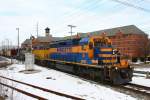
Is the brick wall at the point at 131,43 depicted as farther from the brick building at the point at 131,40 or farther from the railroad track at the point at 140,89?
the railroad track at the point at 140,89

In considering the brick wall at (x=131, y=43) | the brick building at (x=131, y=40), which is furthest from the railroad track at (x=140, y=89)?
the brick building at (x=131, y=40)

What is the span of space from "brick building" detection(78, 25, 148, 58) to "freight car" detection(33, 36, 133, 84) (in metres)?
46.1

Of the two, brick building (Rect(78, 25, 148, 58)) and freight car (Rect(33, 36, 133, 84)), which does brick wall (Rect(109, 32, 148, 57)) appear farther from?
freight car (Rect(33, 36, 133, 84))

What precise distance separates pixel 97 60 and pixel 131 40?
53.2 metres

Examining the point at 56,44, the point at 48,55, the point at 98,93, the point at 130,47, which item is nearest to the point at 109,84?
the point at 98,93

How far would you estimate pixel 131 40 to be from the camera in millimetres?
70562

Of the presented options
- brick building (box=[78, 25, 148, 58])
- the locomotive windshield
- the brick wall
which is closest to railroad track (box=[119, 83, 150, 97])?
the locomotive windshield

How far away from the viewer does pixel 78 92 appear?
1509cm

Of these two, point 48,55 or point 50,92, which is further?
point 48,55

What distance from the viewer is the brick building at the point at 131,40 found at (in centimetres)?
6975

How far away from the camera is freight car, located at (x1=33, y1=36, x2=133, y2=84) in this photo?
18172 millimetres

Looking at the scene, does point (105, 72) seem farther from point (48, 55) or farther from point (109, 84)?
point (48, 55)

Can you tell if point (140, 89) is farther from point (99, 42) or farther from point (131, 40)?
point (131, 40)

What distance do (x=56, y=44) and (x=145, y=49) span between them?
4731 centimetres
